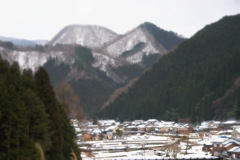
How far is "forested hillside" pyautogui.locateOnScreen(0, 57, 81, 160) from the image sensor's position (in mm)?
16125

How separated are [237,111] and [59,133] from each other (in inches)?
2418

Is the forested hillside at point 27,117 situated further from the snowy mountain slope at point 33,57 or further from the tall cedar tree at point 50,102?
the snowy mountain slope at point 33,57

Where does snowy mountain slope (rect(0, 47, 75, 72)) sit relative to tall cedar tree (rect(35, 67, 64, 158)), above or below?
above

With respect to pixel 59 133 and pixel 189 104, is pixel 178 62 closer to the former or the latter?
pixel 189 104

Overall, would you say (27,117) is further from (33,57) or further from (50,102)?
(33,57)

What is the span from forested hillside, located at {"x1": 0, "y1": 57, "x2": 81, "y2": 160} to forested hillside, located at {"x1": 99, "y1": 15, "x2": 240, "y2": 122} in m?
61.9

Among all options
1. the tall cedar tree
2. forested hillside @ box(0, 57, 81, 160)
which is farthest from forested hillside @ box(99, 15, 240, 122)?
forested hillside @ box(0, 57, 81, 160)

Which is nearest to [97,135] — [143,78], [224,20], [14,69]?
[143,78]

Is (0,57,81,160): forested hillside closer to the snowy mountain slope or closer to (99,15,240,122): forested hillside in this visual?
(99,15,240,122): forested hillside

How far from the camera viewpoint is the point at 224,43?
404 feet

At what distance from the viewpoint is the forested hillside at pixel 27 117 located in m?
16.1

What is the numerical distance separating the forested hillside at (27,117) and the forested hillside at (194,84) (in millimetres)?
61882

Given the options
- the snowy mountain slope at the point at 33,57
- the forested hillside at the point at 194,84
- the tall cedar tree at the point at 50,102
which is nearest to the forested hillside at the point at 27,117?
the tall cedar tree at the point at 50,102

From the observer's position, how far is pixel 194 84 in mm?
102375
